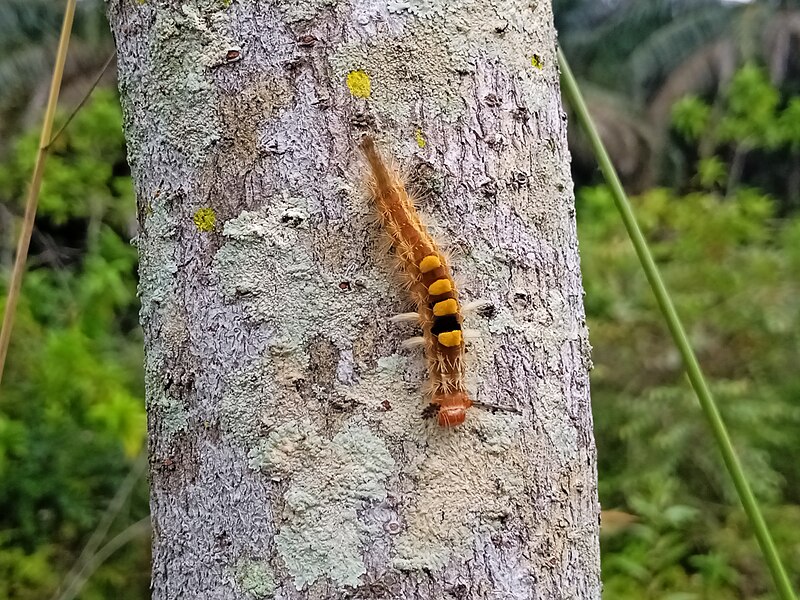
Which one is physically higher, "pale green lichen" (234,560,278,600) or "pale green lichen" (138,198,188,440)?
"pale green lichen" (138,198,188,440)

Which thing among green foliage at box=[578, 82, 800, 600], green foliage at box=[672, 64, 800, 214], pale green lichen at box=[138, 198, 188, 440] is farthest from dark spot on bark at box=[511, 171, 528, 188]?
green foliage at box=[672, 64, 800, 214]

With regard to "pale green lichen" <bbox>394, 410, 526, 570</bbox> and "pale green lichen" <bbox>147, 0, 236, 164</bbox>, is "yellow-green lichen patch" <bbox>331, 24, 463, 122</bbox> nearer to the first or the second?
"pale green lichen" <bbox>147, 0, 236, 164</bbox>

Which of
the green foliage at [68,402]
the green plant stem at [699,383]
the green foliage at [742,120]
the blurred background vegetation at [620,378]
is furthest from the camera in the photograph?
the green foliage at [742,120]

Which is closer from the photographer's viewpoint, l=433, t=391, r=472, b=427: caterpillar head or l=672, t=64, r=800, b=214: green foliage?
l=433, t=391, r=472, b=427: caterpillar head

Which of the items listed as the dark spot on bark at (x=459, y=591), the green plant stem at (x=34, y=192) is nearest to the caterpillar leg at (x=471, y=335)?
the dark spot on bark at (x=459, y=591)

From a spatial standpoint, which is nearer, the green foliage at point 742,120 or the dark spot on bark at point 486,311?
the dark spot on bark at point 486,311

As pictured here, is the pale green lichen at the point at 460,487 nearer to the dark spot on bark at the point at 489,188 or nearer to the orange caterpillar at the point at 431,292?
the orange caterpillar at the point at 431,292

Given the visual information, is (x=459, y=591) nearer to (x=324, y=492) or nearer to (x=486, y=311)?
(x=324, y=492)
